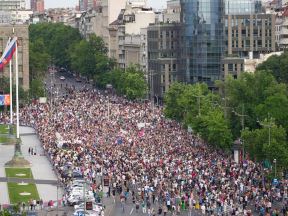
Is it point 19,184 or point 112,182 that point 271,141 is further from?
point 19,184

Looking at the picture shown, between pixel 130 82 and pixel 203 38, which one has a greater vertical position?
pixel 203 38

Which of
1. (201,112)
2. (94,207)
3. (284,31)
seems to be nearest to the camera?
(94,207)

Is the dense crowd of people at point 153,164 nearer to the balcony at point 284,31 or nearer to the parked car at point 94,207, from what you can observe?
the parked car at point 94,207

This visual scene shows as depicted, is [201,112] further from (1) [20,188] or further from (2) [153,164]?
(1) [20,188]

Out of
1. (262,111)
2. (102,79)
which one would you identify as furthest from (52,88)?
(262,111)

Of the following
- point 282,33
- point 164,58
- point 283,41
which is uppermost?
A: point 282,33

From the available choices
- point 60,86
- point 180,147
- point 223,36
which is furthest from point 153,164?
point 60,86

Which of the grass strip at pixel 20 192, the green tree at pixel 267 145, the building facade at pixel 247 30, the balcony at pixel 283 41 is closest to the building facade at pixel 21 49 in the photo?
the building facade at pixel 247 30
